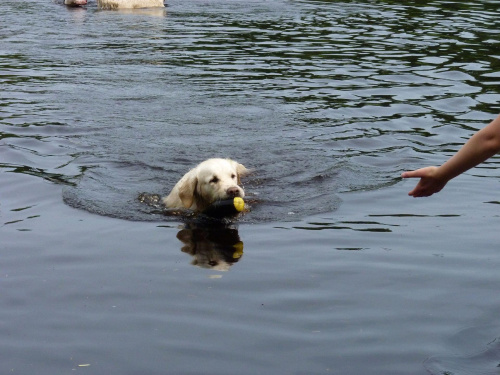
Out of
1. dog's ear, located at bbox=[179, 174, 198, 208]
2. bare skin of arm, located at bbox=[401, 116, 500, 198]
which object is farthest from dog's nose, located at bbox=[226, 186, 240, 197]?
bare skin of arm, located at bbox=[401, 116, 500, 198]

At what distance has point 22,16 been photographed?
81.4 ft

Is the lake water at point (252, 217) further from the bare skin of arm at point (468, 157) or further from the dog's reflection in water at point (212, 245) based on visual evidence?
the bare skin of arm at point (468, 157)

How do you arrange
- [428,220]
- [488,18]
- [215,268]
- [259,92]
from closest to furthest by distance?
[215,268], [428,220], [259,92], [488,18]

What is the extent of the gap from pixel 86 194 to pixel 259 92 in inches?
246

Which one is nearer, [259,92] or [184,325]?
[184,325]

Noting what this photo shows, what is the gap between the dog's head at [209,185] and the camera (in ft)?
28.5

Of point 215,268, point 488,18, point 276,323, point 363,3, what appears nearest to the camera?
point 276,323

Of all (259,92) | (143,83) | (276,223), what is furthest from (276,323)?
(143,83)

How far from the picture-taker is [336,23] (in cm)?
2439

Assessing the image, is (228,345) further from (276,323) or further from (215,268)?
(215,268)

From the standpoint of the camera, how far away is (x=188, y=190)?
8.95m

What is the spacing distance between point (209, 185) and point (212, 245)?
1.08 metres

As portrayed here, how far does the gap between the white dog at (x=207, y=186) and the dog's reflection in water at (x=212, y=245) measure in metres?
0.33

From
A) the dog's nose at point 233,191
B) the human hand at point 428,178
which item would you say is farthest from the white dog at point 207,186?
the human hand at point 428,178
